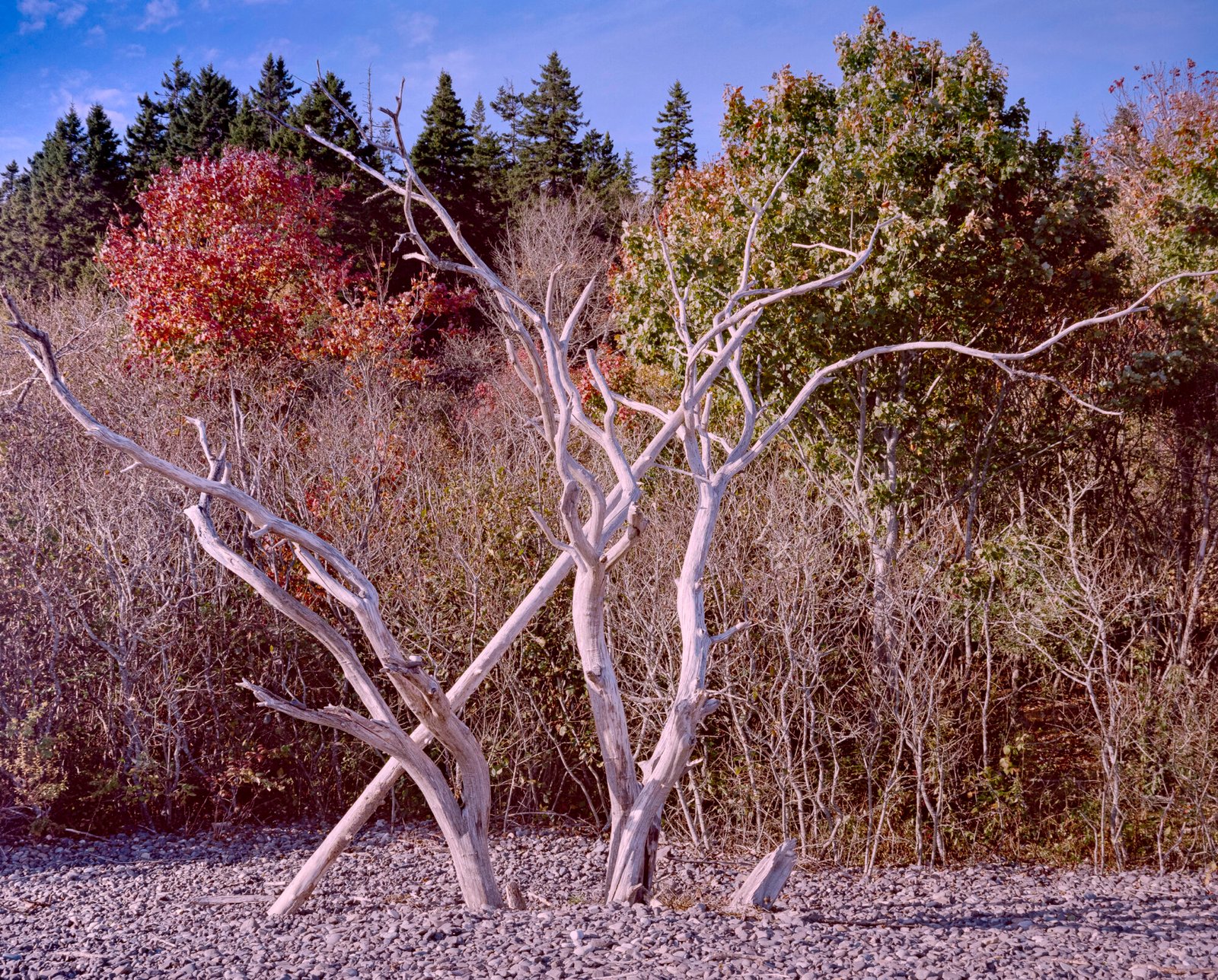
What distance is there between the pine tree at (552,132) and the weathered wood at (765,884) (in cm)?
2057

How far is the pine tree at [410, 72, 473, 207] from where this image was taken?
70.8ft

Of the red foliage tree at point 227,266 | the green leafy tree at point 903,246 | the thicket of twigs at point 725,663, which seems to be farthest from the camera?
the red foliage tree at point 227,266

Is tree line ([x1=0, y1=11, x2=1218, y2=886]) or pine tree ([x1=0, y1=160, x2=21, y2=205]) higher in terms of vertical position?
pine tree ([x1=0, y1=160, x2=21, y2=205])

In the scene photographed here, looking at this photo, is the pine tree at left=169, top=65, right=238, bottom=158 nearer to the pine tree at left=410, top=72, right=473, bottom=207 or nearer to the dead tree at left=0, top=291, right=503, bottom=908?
the pine tree at left=410, top=72, right=473, bottom=207

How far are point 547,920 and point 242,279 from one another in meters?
10.9

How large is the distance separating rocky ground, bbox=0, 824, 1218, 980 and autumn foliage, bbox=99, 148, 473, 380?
7.44 m

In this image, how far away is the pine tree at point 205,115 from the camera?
22391 mm

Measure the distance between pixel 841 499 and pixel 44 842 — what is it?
22.6 feet

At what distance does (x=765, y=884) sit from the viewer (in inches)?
203

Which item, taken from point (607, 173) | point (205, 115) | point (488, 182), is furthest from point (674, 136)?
point (205, 115)

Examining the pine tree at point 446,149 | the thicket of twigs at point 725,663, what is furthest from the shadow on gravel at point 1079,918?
the pine tree at point 446,149

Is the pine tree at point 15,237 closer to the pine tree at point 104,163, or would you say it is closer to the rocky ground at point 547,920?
the pine tree at point 104,163

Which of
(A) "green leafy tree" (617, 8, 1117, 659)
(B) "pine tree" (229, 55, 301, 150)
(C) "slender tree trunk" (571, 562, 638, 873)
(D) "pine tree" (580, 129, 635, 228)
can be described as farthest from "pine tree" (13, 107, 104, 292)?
(C) "slender tree trunk" (571, 562, 638, 873)

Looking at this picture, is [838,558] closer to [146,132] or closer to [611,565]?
[611,565]
